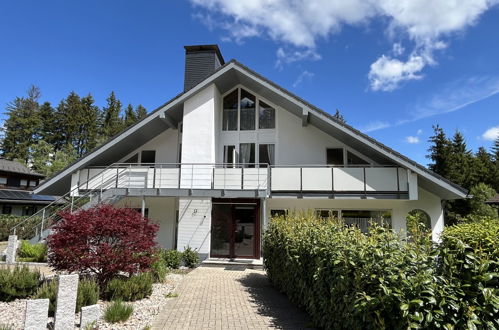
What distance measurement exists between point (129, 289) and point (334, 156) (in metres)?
12.1

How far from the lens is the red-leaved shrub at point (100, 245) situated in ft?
26.0

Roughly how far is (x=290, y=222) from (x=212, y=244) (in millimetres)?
7886

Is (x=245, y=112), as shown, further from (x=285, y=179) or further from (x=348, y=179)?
(x=348, y=179)

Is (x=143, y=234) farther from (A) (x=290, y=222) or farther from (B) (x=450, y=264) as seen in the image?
(B) (x=450, y=264)

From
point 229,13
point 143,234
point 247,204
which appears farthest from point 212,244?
point 229,13

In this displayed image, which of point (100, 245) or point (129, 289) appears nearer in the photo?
point (129, 289)

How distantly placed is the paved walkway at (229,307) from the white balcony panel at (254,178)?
4.98 metres

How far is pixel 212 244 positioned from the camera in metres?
15.6

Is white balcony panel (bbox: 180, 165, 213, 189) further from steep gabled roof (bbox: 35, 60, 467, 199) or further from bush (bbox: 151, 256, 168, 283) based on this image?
bush (bbox: 151, 256, 168, 283)

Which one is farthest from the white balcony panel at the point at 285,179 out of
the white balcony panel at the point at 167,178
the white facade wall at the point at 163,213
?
the white facade wall at the point at 163,213

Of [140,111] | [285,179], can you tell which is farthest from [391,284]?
[140,111]

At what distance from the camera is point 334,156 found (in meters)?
16.7

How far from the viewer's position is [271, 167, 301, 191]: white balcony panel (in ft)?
48.4

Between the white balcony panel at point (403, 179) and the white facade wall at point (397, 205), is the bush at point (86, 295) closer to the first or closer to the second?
the white facade wall at point (397, 205)
